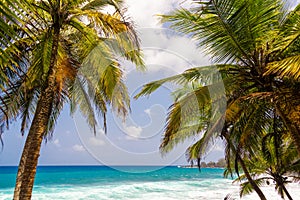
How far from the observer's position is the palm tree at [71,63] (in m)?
4.69

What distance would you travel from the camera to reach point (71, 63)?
250 inches

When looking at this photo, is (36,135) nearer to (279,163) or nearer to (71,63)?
(71,63)

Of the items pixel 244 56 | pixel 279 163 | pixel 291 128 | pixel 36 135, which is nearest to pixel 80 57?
pixel 36 135

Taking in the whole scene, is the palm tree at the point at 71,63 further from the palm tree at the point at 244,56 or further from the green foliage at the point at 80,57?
the palm tree at the point at 244,56

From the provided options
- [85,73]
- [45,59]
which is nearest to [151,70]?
[85,73]

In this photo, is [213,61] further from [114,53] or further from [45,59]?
[45,59]

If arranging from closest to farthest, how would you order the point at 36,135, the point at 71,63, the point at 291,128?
the point at 291,128, the point at 36,135, the point at 71,63

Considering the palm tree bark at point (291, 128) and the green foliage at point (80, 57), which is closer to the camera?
the palm tree bark at point (291, 128)

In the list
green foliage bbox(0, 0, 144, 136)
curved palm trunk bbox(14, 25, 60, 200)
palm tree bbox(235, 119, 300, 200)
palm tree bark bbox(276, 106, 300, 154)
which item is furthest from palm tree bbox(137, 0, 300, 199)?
palm tree bbox(235, 119, 300, 200)

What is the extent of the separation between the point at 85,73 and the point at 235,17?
352 centimetres

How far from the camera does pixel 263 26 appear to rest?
4199mm

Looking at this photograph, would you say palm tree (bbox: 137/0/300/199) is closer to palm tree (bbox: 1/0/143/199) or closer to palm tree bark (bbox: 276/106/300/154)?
palm tree bark (bbox: 276/106/300/154)

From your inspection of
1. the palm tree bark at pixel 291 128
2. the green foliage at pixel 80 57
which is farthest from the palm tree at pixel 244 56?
the green foliage at pixel 80 57

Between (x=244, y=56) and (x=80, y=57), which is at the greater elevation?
(x=80, y=57)
